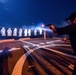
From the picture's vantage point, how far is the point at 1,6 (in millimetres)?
45344

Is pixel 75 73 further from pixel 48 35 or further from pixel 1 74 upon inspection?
pixel 48 35

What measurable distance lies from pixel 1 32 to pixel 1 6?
62.8 ft

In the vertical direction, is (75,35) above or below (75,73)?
above

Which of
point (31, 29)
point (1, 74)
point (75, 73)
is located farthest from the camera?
point (31, 29)

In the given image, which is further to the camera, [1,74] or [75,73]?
[1,74]

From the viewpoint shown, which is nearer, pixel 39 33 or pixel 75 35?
pixel 75 35

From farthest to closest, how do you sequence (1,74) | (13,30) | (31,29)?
(31,29) < (13,30) < (1,74)

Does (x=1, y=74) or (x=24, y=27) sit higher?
(x=24, y=27)

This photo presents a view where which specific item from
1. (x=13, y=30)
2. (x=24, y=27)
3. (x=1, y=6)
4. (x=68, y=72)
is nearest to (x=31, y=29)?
(x=24, y=27)

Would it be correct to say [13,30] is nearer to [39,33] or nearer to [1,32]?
[1,32]

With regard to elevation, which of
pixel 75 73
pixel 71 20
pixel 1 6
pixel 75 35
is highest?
pixel 1 6

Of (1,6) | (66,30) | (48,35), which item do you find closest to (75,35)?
(66,30)

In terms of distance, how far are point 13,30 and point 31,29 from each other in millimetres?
5227

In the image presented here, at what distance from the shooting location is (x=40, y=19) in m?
29.3
